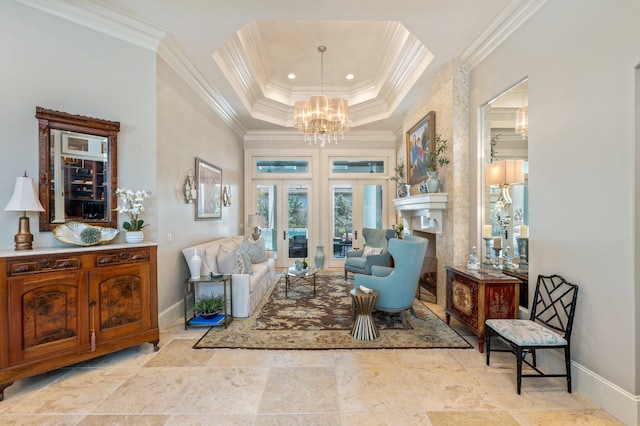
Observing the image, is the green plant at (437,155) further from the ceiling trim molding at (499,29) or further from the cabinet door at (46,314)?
the cabinet door at (46,314)

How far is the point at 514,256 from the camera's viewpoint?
333 centimetres

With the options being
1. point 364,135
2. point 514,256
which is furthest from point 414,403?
point 364,135

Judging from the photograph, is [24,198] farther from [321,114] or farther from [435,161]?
[435,161]

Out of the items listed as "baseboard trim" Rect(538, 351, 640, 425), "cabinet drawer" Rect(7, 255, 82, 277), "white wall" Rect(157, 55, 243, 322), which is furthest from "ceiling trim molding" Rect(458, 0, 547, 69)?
"cabinet drawer" Rect(7, 255, 82, 277)

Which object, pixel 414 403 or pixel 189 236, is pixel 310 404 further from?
pixel 189 236

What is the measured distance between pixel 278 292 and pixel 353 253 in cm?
185

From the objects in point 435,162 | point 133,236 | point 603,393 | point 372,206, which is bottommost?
point 603,393

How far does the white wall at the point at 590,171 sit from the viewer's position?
6.24 ft

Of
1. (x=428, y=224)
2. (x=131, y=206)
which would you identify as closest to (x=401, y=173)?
(x=428, y=224)

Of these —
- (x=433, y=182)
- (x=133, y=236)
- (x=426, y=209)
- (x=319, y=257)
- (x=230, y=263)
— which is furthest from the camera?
(x=319, y=257)

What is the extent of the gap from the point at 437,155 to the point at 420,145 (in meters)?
0.73

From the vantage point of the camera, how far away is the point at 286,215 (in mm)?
7203

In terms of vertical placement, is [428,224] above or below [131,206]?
below

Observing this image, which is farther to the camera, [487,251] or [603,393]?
[487,251]
